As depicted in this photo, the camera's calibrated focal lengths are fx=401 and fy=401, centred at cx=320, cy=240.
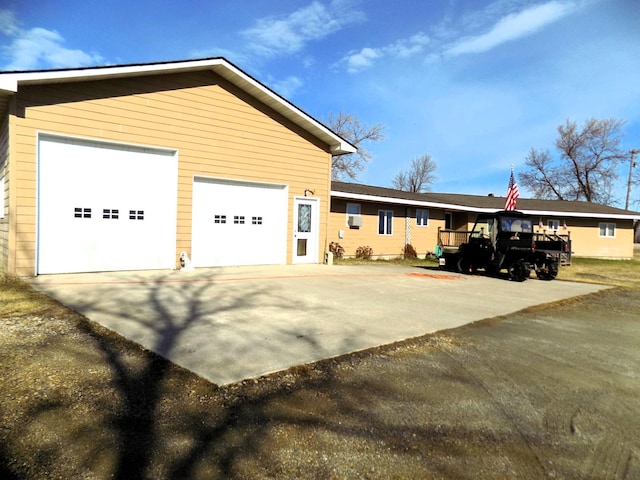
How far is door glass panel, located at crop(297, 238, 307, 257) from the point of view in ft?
42.9

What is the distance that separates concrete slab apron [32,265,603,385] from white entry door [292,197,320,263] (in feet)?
7.22

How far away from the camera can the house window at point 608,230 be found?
88.8 feet

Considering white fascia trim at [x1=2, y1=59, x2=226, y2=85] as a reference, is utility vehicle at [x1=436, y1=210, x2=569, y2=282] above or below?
below

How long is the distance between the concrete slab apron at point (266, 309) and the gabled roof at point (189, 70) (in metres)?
4.00

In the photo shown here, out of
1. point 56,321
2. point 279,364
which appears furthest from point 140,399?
point 56,321

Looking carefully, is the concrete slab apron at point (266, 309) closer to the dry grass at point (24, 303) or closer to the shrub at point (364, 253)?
the dry grass at point (24, 303)

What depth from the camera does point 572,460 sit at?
8.00 ft

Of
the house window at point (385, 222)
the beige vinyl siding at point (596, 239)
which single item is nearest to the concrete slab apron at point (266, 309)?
the house window at point (385, 222)

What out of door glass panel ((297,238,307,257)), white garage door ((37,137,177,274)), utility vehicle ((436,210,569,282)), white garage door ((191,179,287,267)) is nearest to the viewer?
white garage door ((37,137,177,274))

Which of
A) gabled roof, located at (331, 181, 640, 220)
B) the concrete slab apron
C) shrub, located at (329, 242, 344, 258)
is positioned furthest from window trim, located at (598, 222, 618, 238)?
shrub, located at (329, 242, 344, 258)

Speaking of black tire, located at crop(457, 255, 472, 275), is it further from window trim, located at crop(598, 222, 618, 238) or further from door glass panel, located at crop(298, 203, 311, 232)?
window trim, located at crop(598, 222, 618, 238)

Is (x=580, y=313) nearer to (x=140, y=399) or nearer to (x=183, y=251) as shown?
(x=140, y=399)

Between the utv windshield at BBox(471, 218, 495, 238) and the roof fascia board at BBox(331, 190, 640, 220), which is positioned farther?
the roof fascia board at BBox(331, 190, 640, 220)

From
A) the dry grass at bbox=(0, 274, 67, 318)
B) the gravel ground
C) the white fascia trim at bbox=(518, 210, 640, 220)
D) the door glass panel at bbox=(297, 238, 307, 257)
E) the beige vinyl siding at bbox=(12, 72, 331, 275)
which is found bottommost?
the gravel ground
